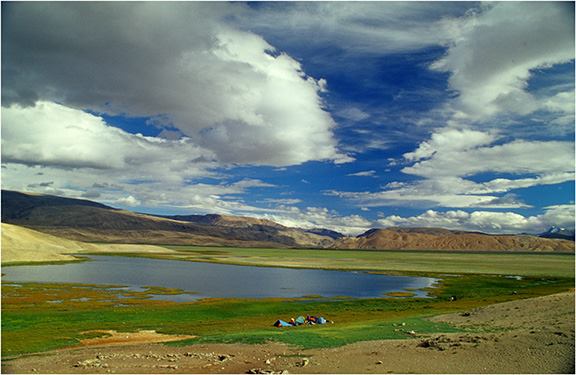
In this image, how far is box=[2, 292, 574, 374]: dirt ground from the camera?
28.6 m

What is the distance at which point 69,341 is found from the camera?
43.3 m

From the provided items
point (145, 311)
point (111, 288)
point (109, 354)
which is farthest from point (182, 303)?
point (109, 354)

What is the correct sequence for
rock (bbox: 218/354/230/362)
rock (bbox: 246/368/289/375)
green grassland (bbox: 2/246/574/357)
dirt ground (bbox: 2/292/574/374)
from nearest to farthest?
rock (bbox: 246/368/289/375) < dirt ground (bbox: 2/292/574/374) < rock (bbox: 218/354/230/362) < green grassland (bbox: 2/246/574/357)

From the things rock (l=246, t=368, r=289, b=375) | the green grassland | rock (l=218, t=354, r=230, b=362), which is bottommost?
the green grassland

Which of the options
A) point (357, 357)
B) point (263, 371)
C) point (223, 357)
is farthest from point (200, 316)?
point (263, 371)

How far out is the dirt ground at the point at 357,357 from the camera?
28.6 m

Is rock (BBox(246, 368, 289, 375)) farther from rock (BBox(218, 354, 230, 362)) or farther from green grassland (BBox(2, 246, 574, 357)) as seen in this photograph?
green grassland (BBox(2, 246, 574, 357))

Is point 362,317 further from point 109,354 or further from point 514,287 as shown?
point 514,287

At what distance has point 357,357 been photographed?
104 ft

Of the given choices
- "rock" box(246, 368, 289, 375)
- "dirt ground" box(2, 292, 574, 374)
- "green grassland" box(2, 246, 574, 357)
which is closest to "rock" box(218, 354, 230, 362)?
"dirt ground" box(2, 292, 574, 374)

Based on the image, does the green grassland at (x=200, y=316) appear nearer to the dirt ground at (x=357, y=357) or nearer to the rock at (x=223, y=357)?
the dirt ground at (x=357, y=357)

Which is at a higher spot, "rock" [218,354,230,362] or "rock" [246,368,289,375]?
"rock" [246,368,289,375]

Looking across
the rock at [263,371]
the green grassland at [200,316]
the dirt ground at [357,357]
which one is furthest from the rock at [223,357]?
the green grassland at [200,316]

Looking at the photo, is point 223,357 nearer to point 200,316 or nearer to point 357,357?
point 357,357
